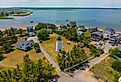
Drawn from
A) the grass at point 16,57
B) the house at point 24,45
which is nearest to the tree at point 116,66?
the grass at point 16,57

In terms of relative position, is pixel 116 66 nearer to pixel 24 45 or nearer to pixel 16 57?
pixel 16 57

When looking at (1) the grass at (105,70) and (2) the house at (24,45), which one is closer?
(1) the grass at (105,70)

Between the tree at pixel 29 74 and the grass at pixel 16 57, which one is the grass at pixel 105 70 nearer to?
the tree at pixel 29 74

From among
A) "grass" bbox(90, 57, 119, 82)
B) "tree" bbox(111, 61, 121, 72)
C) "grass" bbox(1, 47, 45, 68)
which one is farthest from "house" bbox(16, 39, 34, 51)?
"tree" bbox(111, 61, 121, 72)

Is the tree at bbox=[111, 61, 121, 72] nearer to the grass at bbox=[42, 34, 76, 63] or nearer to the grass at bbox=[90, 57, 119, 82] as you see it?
the grass at bbox=[90, 57, 119, 82]

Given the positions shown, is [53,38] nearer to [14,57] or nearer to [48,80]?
[14,57]

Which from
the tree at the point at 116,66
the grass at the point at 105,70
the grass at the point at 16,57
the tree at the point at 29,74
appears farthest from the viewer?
the grass at the point at 16,57

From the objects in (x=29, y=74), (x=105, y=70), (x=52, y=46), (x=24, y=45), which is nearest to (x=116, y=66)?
(x=105, y=70)

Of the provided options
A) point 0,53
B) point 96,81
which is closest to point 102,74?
point 96,81
